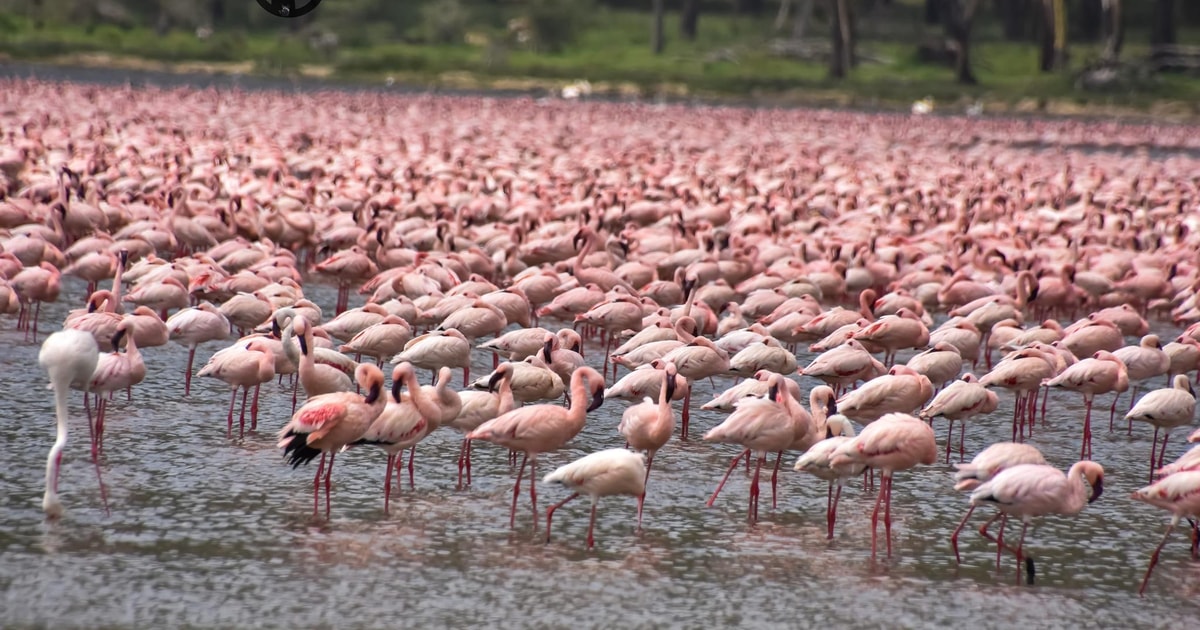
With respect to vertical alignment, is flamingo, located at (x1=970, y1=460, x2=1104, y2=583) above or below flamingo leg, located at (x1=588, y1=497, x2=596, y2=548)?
above

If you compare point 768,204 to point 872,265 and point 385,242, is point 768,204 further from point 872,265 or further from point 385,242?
point 385,242

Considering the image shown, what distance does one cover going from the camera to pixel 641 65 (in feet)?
179

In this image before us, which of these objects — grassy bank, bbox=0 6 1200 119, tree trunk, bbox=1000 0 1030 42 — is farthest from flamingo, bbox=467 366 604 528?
tree trunk, bbox=1000 0 1030 42

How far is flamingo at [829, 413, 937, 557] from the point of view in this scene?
8.34 metres

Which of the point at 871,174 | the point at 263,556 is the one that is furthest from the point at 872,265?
the point at 871,174

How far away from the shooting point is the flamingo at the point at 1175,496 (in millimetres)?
7895

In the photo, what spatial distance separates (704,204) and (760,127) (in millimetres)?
15219

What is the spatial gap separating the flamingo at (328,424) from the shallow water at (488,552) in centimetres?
37

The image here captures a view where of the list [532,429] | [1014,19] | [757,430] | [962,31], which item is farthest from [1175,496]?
[1014,19]

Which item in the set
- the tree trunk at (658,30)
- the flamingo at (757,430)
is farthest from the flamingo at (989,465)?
the tree trunk at (658,30)

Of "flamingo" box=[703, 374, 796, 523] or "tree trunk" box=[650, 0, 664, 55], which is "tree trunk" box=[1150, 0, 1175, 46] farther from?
"flamingo" box=[703, 374, 796, 523]

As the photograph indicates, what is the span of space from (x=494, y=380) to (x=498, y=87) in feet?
138

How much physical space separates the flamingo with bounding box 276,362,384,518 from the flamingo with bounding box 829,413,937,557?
2.63 m

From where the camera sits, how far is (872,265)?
16.2 metres
